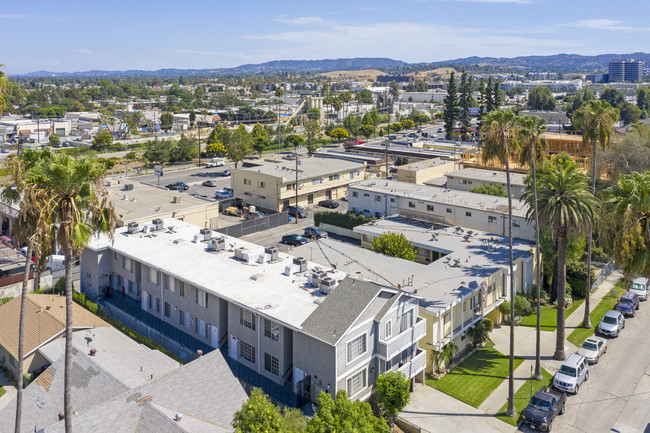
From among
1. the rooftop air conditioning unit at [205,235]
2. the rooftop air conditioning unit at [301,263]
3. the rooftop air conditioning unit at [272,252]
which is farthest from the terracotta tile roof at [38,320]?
the rooftop air conditioning unit at [301,263]

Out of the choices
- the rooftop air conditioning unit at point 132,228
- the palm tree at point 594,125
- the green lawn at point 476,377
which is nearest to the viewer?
the green lawn at point 476,377

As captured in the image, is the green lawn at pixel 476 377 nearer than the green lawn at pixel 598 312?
Yes

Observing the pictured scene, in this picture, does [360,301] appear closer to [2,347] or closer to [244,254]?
[244,254]

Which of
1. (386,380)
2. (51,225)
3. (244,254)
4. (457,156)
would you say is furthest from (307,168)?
(51,225)

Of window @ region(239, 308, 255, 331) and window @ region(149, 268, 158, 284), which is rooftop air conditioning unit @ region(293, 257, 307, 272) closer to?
window @ region(239, 308, 255, 331)

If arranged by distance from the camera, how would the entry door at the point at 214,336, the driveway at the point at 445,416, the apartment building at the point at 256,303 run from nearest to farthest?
1. the apartment building at the point at 256,303
2. the driveway at the point at 445,416
3. the entry door at the point at 214,336

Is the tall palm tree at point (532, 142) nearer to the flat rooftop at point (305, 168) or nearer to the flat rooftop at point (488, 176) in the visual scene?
the flat rooftop at point (488, 176)
